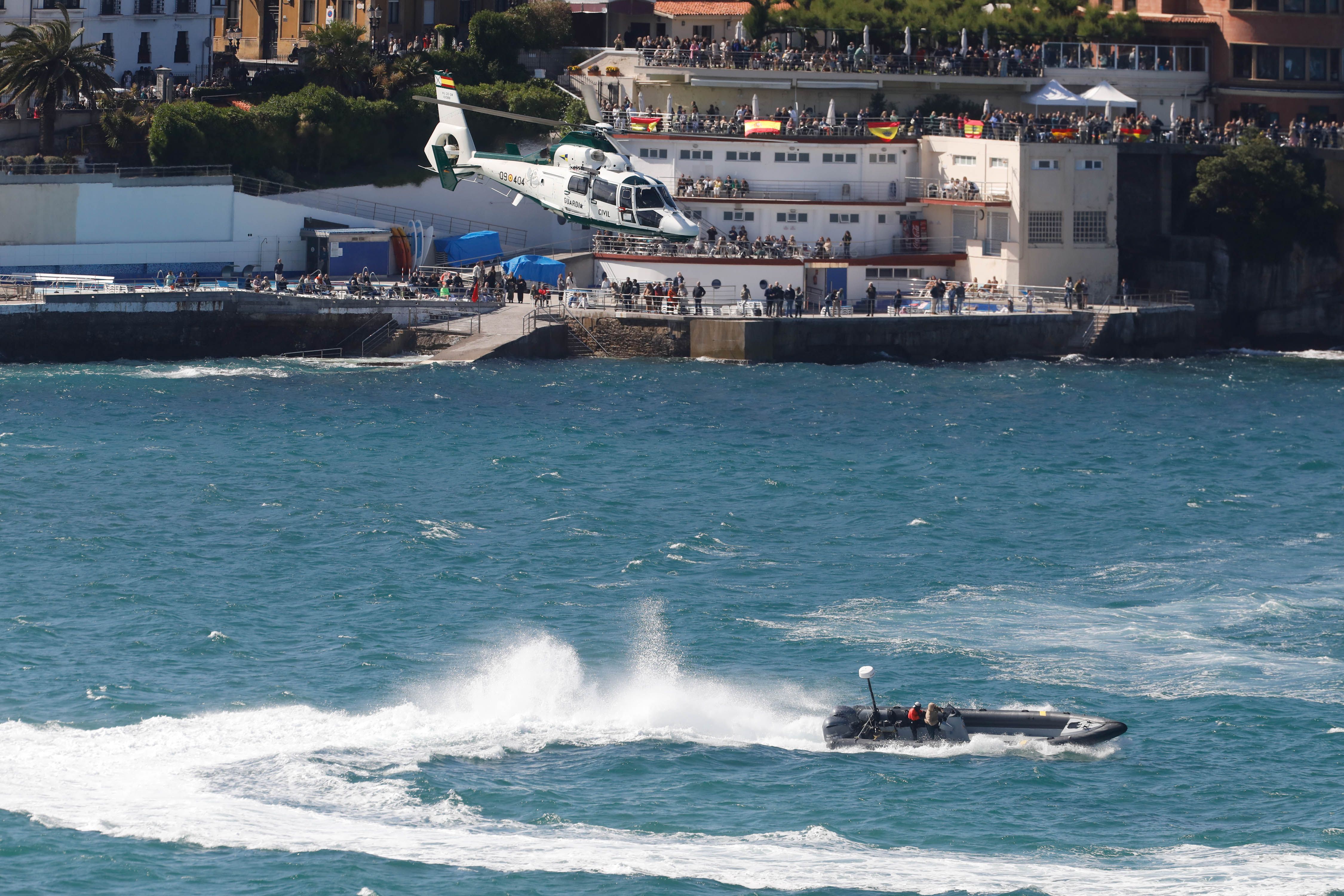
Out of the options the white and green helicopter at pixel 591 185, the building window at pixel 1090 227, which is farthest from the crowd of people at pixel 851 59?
the white and green helicopter at pixel 591 185

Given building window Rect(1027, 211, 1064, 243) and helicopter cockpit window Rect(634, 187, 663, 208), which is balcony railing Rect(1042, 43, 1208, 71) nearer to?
building window Rect(1027, 211, 1064, 243)

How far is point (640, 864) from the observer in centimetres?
3309

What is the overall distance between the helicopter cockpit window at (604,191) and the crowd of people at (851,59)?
80.7 ft

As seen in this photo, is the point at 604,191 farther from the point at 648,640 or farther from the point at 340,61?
the point at 340,61

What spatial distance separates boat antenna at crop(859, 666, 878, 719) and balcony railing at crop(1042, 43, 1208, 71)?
2454 inches

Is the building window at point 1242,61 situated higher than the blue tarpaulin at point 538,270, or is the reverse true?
the building window at point 1242,61

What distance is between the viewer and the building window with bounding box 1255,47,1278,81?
95.9 meters

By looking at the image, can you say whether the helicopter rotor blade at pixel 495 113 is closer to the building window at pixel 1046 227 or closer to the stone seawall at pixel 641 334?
the stone seawall at pixel 641 334

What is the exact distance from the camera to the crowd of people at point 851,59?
93.7 m

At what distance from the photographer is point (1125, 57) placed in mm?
97562

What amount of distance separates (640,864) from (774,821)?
118 inches

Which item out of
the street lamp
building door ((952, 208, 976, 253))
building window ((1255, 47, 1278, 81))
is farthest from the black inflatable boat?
the street lamp

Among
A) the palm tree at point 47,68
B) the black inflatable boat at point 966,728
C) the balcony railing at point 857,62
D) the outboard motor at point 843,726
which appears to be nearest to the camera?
the black inflatable boat at point 966,728

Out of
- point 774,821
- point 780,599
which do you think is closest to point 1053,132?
point 780,599
